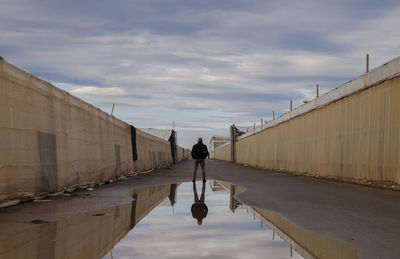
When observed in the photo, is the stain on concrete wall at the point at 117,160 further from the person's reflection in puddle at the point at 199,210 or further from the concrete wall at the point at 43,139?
the person's reflection in puddle at the point at 199,210

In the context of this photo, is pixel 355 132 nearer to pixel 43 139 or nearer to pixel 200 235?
pixel 43 139

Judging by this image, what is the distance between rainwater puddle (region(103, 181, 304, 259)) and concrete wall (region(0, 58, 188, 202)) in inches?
102

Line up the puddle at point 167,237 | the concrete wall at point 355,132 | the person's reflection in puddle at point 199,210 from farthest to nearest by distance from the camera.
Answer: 1. the concrete wall at point 355,132
2. the person's reflection in puddle at point 199,210
3. the puddle at point 167,237

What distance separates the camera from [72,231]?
5.99 m

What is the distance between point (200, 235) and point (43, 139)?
6258mm

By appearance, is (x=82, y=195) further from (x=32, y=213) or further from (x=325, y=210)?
(x=325, y=210)

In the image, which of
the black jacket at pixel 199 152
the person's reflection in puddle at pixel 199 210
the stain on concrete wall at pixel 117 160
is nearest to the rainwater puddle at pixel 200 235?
the person's reflection in puddle at pixel 199 210

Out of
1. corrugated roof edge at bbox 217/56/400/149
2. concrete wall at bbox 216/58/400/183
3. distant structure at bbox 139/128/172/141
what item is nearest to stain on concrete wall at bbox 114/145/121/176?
concrete wall at bbox 216/58/400/183

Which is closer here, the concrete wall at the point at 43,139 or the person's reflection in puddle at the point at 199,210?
the person's reflection in puddle at the point at 199,210

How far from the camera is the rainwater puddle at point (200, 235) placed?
15.6 feet

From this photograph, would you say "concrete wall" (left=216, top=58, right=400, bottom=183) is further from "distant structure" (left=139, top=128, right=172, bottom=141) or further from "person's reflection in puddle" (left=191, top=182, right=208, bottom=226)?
"distant structure" (left=139, top=128, right=172, bottom=141)

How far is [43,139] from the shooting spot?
10688 mm

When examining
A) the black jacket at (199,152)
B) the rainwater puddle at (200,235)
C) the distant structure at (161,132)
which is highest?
the distant structure at (161,132)

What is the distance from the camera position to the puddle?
4.74 metres
